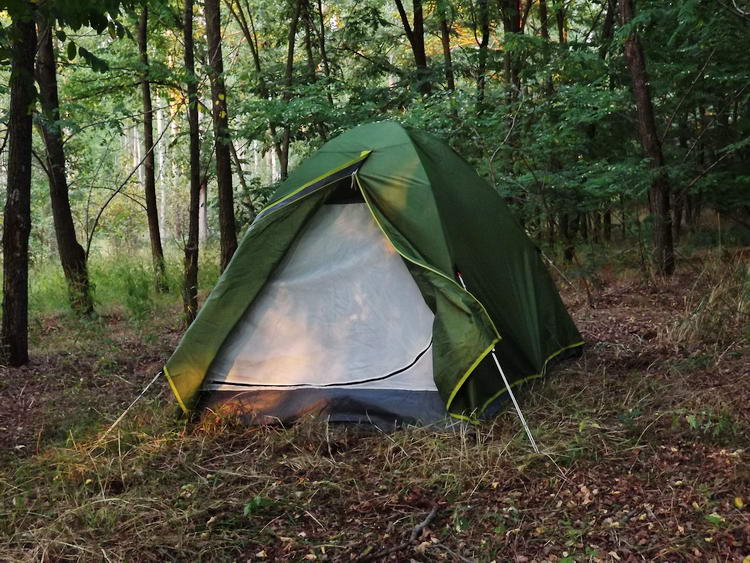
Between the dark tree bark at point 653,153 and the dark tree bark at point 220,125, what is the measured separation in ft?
14.2

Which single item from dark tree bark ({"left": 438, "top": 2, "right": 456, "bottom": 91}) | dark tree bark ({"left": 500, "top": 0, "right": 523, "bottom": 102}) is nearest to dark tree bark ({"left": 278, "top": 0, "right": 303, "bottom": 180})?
dark tree bark ({"left": 438, "top": 2, "right": 456, "bottom": 91})

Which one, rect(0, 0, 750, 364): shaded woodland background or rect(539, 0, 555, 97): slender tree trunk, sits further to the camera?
rect(539, 0, 555, 97): slender tree trunk

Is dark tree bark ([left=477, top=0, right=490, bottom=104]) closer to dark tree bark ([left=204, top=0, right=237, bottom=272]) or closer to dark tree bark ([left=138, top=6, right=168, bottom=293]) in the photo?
dark tree bark ([left=204, top=0, right=237, bottom=272])

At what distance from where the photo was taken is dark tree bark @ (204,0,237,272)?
7.06 m

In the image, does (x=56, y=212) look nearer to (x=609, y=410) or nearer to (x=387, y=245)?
(x=387, y=245)

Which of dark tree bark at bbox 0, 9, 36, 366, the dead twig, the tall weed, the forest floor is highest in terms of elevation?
dark tree bark at bbox 0, 9, 36, 366

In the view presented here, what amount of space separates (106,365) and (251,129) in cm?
342

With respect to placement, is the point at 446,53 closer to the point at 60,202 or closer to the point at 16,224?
the point at 60,202

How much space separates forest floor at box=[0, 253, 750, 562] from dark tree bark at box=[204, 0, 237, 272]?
2.96m

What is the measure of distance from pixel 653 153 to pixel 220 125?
470 cm

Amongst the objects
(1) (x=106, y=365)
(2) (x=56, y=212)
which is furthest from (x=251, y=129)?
(1) (x=106, y=365)

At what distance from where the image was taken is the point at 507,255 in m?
4.84

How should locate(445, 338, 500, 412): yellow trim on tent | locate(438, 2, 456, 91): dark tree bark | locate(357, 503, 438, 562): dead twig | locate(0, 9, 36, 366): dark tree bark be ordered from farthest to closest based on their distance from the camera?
locate(438, 2, 456, 91): dark tree bark
locate(0, 9, 36, 366): dark tree bark
locate(445, 338, 500, 412): yellow trim on tent
locate(357, 503, 438, 562): dead twig

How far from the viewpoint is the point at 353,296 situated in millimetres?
4516
